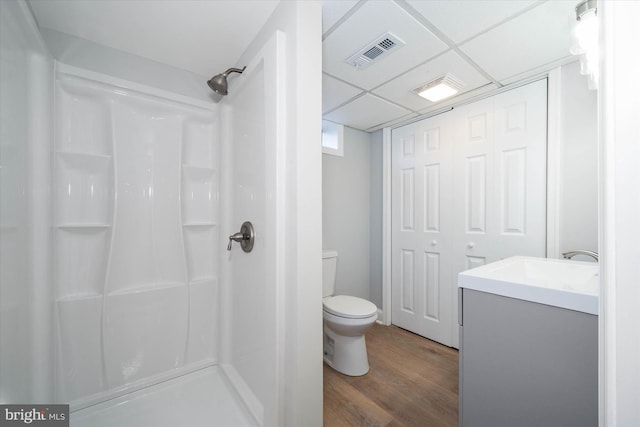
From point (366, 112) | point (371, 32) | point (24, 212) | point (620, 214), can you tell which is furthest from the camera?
point (366, 112)

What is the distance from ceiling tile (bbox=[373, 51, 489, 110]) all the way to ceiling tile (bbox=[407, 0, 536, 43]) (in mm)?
203

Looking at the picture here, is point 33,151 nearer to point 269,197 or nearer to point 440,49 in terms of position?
point 269,197

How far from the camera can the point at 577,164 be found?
1.50 meters

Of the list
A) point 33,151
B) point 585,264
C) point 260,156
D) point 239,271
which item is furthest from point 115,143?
point 585,264

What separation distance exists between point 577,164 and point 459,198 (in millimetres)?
710

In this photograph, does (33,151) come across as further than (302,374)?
Yes

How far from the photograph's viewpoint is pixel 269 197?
3.63 feet

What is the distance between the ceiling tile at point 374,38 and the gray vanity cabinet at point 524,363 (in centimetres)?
130

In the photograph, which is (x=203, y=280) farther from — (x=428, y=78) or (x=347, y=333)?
(x=428, y=78)

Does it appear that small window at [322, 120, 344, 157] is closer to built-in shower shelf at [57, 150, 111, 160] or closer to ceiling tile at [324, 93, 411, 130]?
ceiling tile at [324, 93, 411, 130]

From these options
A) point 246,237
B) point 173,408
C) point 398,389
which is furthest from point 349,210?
point 173,408

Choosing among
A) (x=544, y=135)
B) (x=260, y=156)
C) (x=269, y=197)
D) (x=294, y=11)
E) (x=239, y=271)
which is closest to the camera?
(x=294, y=11)

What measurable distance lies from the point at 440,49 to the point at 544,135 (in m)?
0.98

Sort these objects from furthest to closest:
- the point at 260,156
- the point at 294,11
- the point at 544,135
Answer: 1. the point at 544,135
2. the point at 260,156
3. the point at 294,11
